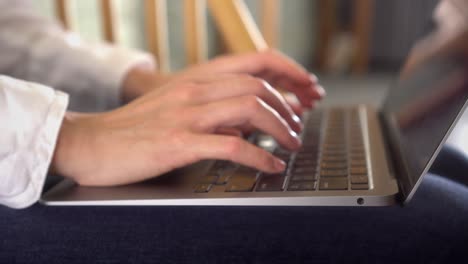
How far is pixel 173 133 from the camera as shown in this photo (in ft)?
1.59

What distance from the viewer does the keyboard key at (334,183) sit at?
0.44 meters

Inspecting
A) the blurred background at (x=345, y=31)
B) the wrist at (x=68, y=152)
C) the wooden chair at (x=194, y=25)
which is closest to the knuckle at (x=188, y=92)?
the wrist at (x=68, y=152)

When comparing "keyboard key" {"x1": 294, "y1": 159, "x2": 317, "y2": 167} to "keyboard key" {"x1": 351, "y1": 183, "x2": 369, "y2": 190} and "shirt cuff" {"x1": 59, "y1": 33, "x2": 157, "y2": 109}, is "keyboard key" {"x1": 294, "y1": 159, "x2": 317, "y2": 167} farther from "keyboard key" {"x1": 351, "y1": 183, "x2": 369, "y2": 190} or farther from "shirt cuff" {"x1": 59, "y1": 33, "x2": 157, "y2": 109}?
"shirt cuff" {"x1": 59, "y1": 33, "x2": 157, "y2": 109}

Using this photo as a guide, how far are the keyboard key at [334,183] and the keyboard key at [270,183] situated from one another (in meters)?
0.03

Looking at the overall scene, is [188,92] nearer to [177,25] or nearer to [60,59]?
[60,59]

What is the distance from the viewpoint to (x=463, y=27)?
60 centimetres

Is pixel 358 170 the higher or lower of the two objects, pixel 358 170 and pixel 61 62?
the higher

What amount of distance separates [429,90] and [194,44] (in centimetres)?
66

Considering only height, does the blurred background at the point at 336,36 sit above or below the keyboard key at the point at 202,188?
below

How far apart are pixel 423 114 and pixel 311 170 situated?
0.15 m

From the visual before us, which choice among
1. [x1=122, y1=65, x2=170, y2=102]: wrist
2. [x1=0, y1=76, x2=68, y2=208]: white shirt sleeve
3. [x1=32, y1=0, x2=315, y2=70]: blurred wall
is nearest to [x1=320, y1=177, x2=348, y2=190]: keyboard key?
[x1=0, y1=76, x2=68, y2=208]: white shirt sleeve

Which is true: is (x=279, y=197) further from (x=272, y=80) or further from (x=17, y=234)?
(x=272, y=80)

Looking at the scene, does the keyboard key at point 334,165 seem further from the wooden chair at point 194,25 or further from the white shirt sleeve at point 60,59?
the wooden chair at point 194,25

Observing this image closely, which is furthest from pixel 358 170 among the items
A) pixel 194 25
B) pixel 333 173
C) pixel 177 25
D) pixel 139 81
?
pixel 177 25
